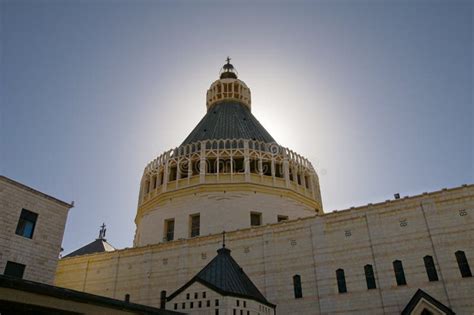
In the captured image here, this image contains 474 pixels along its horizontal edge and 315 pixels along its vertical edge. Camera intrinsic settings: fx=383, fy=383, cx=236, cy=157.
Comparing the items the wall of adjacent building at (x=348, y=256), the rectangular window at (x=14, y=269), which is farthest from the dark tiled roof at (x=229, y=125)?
the rectangular window at (x=14, y=269)

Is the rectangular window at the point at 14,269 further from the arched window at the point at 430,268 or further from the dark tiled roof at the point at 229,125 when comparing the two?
the dark tiled roof at the point at 229,125

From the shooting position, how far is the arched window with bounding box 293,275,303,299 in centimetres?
2406

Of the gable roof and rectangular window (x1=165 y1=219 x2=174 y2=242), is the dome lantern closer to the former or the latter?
rectangular window (x1=165 y1=219 x2=174 y2=242)

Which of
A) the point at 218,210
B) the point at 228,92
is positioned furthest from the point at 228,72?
the point at 218,210

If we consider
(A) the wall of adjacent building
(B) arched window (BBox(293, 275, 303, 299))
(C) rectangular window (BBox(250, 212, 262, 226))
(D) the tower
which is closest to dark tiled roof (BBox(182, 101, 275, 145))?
(D) the tower

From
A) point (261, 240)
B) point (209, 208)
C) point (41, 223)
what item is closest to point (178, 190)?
point (209, 208)

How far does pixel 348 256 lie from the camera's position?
23.6 metres

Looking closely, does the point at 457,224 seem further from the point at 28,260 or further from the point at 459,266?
the point at 28,260

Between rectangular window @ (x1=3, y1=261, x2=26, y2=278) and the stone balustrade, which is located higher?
the stone balustrade

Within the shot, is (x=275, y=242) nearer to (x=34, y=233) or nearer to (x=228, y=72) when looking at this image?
(x=34, y=233)

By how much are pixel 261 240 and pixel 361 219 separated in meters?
6.98

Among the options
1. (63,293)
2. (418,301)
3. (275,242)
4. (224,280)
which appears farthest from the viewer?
(275,242)

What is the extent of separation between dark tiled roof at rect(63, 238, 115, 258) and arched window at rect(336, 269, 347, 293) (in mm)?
29251

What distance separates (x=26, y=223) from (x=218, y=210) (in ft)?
51.9
